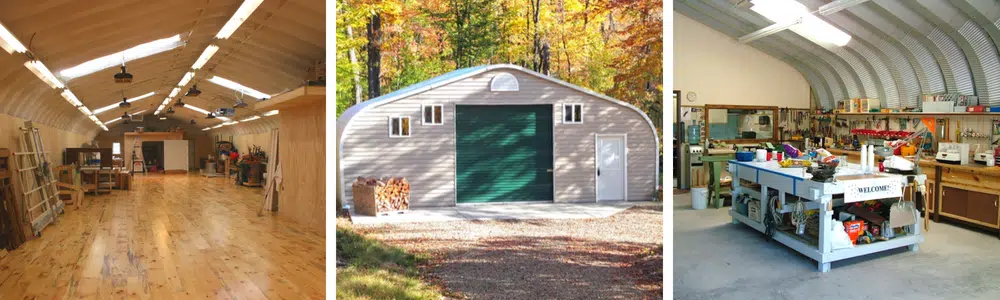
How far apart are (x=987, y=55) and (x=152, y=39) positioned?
9604 mm

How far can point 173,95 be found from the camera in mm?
15812

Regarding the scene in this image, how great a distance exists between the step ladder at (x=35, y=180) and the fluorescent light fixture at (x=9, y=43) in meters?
1.89

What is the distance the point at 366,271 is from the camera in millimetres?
3131

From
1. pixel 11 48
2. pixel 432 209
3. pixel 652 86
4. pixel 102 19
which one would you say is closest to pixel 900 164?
pixel 652 86

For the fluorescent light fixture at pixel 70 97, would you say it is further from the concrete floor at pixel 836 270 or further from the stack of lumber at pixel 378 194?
the concrete floor at pixel 836 270

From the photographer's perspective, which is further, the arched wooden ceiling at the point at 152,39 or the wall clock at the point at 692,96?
the wall clock at the point at 692,96

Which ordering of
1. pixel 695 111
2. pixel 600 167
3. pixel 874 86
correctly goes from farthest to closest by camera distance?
pixel 695 111 < pixel 874 86 < pixel 600 167

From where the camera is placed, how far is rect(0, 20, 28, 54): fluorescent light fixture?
5.36 meters

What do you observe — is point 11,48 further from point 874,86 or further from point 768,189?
point 874,86

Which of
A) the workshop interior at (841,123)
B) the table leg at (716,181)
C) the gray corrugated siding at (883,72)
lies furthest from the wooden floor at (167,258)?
the gray corrugated siding at (883,72)

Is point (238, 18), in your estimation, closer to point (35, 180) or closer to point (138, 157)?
point (35, 180)

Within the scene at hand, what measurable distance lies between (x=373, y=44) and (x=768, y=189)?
4.63m

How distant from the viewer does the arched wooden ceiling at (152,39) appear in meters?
5.50

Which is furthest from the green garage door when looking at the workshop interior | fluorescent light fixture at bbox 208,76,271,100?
fluorescent light fixture at bbox 208,76,271,100
